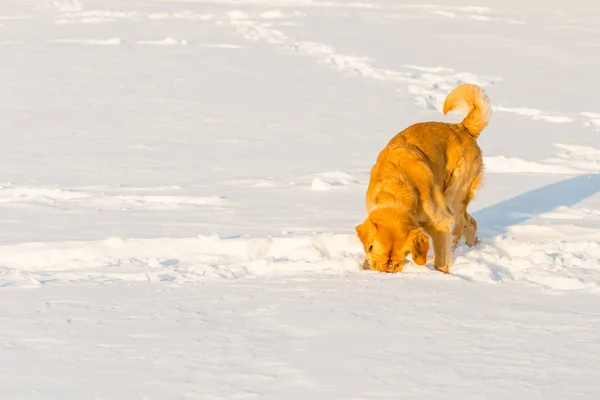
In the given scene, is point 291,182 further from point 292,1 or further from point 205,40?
point 292,1

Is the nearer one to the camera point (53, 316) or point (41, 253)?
point (53, 316)

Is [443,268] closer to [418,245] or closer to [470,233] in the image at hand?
[418,245]

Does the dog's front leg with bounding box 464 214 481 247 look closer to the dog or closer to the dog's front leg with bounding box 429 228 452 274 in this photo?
the dog

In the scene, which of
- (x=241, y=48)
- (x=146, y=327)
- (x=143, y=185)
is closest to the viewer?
(x=146, y=327)

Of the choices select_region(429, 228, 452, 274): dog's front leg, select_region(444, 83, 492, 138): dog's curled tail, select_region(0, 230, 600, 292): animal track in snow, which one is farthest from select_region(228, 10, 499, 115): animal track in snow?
select_region(429, 228, 452, 274): dog's front leg

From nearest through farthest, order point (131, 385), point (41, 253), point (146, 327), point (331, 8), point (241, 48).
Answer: point (131, 385) → point (146, 327) → point (41, 253) → point (241, 48) → point (331, 8)

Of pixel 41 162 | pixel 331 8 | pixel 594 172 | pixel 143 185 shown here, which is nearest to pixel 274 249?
pixel 143 185

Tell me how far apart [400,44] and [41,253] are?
10887mm

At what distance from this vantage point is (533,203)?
7.43 meters

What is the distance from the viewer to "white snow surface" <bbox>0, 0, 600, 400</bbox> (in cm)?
401

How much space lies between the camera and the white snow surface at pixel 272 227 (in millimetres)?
4012

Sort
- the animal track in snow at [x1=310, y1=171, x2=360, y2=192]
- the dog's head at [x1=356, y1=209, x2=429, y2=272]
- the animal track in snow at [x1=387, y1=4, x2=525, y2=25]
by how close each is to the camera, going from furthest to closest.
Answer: the animal track in snow at [x1=387, y1=4, x2=525, y2=25]
the animal track in snow at [x1=310, y1=171, x2=360, y2=192]
the dog's head at [x1=356, y1=209, x2=429, y2=272]

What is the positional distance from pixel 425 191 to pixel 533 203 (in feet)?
6.81

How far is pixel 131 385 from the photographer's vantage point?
3.76 meters
